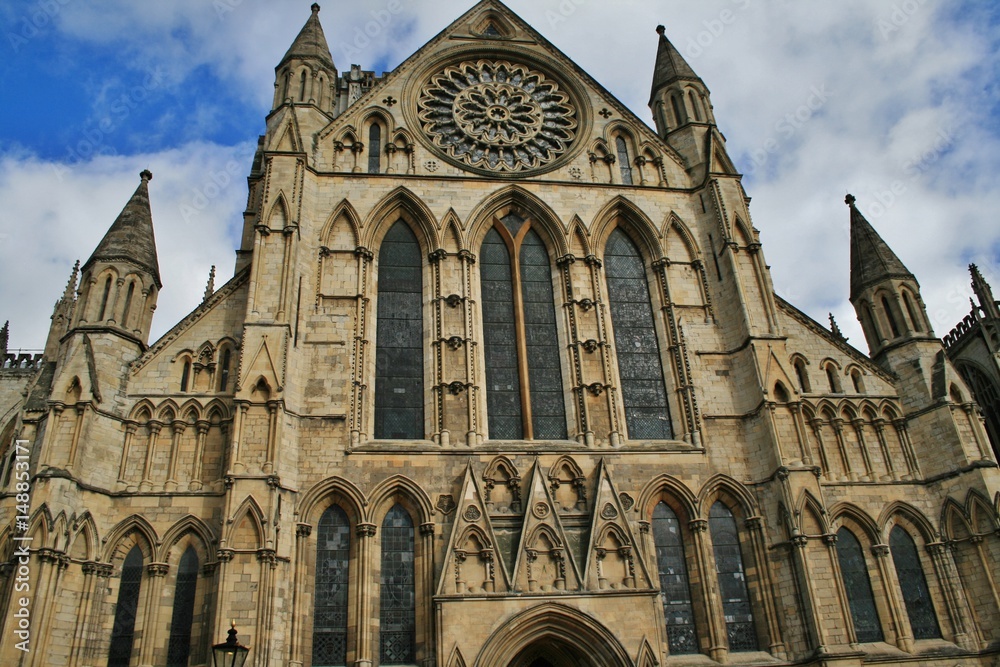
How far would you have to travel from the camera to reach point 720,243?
19391 millimetres

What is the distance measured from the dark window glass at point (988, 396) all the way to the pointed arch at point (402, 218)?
26.9 metres

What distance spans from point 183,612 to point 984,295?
3467cm

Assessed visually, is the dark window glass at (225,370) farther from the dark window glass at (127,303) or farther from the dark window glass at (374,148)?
the dark window glass at (374,148)

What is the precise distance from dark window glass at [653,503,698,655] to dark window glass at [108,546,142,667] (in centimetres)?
915

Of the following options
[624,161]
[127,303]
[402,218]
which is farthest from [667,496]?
[127,303]

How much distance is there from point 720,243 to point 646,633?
9173mm

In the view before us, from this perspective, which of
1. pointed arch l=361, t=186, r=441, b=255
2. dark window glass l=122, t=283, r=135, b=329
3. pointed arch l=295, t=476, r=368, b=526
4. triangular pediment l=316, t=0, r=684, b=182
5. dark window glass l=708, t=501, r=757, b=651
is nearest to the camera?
pointed arch l=295, t=476, r=368, b=526

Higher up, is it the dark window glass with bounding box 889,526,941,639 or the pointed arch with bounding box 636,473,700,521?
the pointed arch with bounding box 636,473,700,521

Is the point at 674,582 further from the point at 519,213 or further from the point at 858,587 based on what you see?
the point at 519,213

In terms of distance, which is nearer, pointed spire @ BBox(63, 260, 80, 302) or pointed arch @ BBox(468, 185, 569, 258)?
pointed arch @ BBox(468, 185, 569, 258)

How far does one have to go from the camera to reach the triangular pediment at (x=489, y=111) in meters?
20.2

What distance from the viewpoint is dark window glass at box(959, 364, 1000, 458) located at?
34.2 metres

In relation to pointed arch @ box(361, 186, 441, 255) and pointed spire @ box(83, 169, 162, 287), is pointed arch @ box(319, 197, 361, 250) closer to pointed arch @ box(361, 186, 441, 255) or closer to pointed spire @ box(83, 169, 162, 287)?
pointed arch @ box(361, 186, 441, 255)

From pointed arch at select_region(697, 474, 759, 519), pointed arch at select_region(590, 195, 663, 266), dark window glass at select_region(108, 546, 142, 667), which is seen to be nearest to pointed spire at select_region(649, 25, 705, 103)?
pointed arch at select_region(590, 195, 663, 266)
